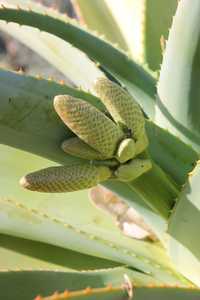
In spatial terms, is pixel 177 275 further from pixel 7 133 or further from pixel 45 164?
pixel 7 133

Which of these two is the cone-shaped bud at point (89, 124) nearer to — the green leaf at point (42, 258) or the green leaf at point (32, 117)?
the green leaf at point (32, 117)

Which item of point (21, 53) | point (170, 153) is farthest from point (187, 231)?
point (21, 53)

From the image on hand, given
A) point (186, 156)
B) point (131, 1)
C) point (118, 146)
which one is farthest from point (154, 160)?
point (131, 1)

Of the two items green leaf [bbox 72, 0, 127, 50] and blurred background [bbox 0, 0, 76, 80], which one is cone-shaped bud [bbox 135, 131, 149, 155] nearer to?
green leaf [bbox 72, 0, 127, 50]

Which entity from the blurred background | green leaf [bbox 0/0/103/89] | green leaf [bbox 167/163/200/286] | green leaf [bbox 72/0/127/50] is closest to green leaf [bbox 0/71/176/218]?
green leaf [bbox 167/163/200/286]

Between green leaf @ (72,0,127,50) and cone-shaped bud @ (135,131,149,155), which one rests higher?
green leaf @ (72,0,127,50)

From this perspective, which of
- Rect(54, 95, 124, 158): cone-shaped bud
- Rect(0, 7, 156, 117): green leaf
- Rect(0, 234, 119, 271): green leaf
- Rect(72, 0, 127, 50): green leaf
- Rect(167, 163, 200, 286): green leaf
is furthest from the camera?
→ Rect(72, 0, 127, 50): green leaf

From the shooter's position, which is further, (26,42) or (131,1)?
(131,1)
